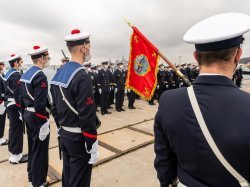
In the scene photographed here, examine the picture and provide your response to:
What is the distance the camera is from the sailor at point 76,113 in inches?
90.4

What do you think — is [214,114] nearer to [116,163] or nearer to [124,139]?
[116,163]

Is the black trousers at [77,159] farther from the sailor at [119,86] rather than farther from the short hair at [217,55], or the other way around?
the sailor at [119,86]

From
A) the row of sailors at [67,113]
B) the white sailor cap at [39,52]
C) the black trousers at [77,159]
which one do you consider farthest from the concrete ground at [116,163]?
the white sailor cap at [39,52]

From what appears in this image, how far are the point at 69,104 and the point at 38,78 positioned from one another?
45.2 inches

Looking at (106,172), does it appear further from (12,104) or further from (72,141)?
(12,104)

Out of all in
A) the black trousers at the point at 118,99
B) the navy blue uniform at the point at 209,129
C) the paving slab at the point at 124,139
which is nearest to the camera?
the navy blue uniform at the point at 209,129

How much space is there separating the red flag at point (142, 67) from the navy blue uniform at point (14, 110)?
2.27 meters

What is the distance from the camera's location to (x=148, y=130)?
242 inches

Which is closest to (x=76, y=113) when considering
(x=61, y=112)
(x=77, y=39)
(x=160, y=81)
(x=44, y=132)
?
(x=61, y=112)

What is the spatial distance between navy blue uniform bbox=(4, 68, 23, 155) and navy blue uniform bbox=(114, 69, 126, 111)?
17.1 feet

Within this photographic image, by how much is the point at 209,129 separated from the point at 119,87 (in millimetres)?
8506

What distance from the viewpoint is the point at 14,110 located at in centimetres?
449

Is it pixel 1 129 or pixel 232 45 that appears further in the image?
pixel 1 129

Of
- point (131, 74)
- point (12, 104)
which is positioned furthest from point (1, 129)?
point (131, 74)
